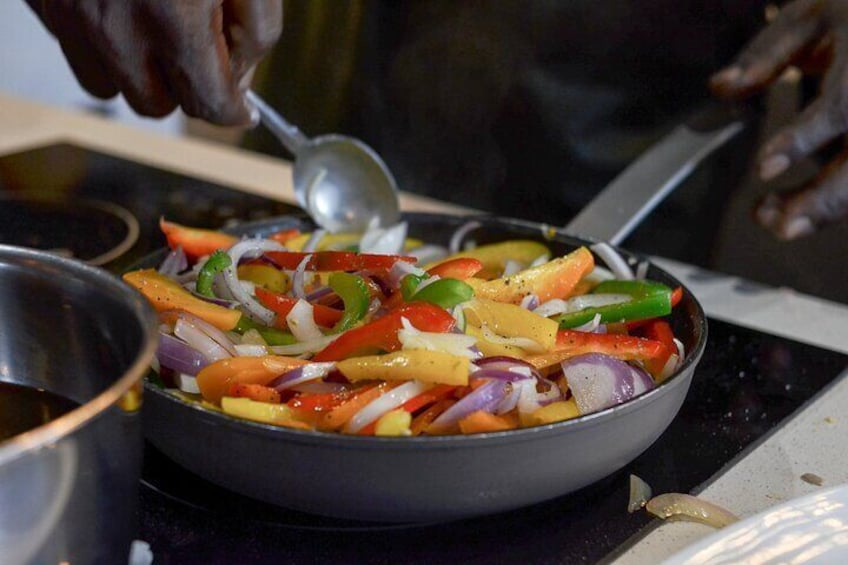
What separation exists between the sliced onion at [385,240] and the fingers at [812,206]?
1.63 feet

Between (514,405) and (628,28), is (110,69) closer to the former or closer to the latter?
(514,405)

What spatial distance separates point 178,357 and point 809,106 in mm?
921

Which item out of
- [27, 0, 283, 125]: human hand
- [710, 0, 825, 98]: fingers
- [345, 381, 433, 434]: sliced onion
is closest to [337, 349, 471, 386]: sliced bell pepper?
[345, 381, 433, 434]: sliced onion

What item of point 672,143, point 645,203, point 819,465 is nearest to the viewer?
point 819,465

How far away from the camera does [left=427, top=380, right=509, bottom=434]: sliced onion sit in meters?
0.74

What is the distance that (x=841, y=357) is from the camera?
110 cm

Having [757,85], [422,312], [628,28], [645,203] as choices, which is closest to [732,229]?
[628,28]

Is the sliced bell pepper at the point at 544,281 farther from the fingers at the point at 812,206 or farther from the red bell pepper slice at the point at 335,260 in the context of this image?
the fingers at the point at 812,206

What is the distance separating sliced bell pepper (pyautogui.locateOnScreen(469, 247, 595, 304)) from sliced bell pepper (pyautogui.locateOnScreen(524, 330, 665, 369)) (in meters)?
0.08

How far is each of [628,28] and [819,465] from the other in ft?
3.35

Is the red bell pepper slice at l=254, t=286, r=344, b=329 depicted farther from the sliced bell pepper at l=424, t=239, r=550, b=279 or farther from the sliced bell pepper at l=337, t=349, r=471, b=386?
the sliced bell pepper at l=424, t=239, r=550, b=279

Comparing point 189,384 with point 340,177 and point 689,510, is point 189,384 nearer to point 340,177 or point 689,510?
point 689,510

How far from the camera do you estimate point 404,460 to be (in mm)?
687

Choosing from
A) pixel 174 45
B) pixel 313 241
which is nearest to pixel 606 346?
pixel 313 241
